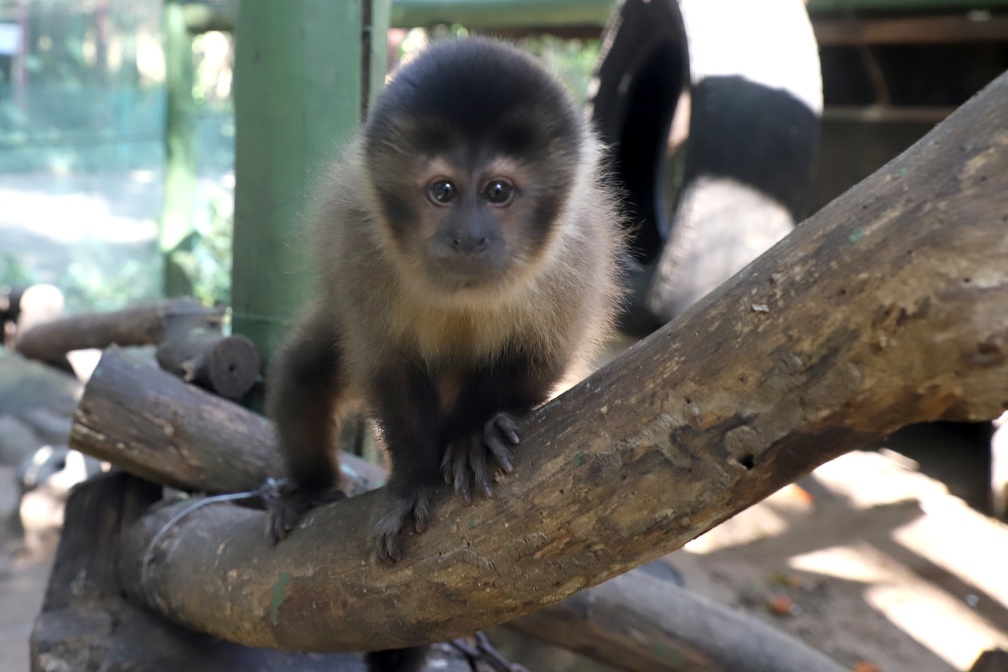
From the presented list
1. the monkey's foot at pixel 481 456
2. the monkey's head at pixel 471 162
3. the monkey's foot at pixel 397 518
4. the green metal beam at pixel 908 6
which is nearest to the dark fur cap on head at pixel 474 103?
the monkey's head at pixel 471 162

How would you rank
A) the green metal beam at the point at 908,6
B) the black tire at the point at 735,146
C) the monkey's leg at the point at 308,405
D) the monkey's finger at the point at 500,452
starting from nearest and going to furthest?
the monkey's finger at the point at 500,452, the monkey's leg at the point at 308,405, the black tire at the point at 735,146, the green metal beam at the point at 908,6

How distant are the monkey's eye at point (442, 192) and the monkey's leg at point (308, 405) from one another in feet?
2.09

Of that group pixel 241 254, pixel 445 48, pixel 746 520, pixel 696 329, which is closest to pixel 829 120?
pixel 746 520

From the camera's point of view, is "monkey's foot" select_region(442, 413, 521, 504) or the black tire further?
the black tire

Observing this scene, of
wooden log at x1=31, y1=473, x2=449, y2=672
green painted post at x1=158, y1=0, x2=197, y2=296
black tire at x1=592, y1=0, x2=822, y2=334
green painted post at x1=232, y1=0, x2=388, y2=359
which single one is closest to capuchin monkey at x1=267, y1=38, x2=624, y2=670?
wooden log at x1=31, y1=473, x2=449, y2=672

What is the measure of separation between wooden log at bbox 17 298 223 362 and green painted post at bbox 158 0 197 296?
214 centimetres

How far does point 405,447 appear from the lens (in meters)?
2.41

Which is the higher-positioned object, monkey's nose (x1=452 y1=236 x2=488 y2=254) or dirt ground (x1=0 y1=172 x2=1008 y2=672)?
monkey's nose (x1=452 y1=236 x2=488 y2=254)

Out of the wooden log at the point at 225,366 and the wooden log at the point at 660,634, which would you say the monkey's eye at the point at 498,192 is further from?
the wooden log at the point at 225,366

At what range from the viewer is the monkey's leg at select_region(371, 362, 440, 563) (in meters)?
2.15

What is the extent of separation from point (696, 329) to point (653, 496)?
316mm

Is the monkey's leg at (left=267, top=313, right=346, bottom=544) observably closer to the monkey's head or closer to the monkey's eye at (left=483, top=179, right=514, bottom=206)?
the monkey's head

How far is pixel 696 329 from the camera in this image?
1.71 m

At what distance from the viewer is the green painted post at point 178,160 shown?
27.4 ft
